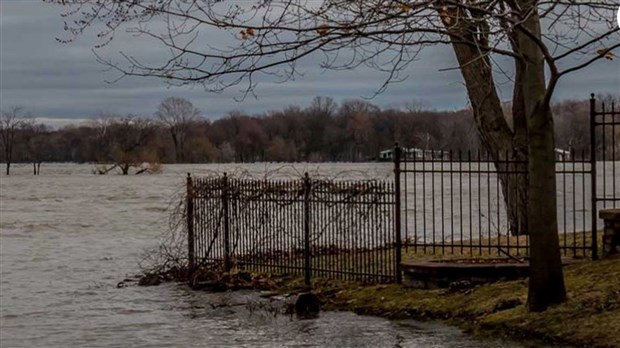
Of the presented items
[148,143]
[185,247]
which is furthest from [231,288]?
[148,143]

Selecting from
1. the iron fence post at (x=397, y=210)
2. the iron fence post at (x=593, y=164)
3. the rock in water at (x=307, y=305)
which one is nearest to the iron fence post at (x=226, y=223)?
the rock in water at (x=307, y=305)

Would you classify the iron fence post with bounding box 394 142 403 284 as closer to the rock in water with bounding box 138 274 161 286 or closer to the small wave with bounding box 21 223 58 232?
the rock in water with bounding box 138 274 161 286

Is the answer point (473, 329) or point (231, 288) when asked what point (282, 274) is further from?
point (473, 329)

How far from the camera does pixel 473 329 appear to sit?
12.7 m

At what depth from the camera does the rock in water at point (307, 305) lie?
1519 cm

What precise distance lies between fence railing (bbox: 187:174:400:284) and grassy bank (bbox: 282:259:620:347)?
4.93ft

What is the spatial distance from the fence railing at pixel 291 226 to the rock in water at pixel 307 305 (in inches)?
59.7

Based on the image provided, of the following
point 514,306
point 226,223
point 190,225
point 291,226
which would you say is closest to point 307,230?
point 291,226

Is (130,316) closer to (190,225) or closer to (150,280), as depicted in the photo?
(190,225)

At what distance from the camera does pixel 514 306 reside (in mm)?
13039

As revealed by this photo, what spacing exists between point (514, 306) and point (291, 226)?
6489 mm

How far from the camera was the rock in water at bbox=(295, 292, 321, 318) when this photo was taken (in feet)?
49.8

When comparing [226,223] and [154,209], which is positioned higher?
[226,223]

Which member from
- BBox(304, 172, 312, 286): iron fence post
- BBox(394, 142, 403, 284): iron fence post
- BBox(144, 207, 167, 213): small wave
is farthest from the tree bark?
BBox(144, 207, 167, 213): small wave
